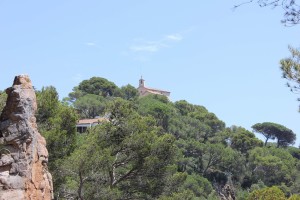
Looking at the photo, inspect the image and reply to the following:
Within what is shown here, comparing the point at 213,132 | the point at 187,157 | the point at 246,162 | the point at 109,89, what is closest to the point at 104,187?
the point at 187,157

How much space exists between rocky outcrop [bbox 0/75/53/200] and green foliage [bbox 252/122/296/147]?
75206 millimetres

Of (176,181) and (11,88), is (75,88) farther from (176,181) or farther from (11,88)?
Answer: (11,88)

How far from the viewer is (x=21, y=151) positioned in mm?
→ 7707

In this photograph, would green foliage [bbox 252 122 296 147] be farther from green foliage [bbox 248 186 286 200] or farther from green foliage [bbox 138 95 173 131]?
green foliage [bbox 248 186 286 200]

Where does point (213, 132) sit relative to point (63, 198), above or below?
above

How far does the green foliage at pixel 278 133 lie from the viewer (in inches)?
3201

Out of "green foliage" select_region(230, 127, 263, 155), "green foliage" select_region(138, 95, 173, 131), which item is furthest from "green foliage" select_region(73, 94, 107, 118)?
"green foliage" select_region(230, 127, 263, 155)

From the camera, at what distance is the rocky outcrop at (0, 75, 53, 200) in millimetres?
7465

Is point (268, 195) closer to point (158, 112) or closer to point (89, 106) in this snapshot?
point (158, 112)

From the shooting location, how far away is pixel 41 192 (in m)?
7.85

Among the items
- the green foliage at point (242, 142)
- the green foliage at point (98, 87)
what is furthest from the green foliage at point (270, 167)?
the green foliage at point (98, 87)

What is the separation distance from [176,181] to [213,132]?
4723cm

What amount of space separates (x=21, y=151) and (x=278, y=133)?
7694 centimetres

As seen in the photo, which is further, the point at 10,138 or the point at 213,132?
the point at 213,132
